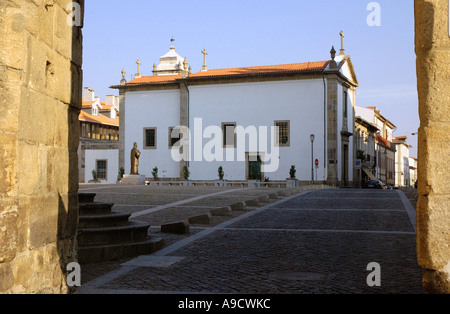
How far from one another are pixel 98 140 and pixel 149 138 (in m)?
11.9

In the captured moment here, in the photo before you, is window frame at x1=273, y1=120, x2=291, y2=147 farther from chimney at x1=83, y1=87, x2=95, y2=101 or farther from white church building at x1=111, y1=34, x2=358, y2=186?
chimney at x1=83, y1=87, x2=95, y2=101

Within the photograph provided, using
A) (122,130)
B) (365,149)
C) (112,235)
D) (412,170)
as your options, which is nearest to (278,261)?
(112,235)

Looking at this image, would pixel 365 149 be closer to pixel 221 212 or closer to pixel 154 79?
pixel 154 79

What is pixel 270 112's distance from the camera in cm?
4316

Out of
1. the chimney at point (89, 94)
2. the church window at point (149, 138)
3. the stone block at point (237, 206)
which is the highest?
the chimney at point (89, 94)

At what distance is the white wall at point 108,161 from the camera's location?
49.0m

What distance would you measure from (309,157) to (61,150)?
36.7 meters

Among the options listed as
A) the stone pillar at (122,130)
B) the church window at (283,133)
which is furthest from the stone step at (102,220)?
the stone pillar at (122,130)

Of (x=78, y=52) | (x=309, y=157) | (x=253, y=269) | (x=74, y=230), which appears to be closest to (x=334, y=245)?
(x=253, y=269)

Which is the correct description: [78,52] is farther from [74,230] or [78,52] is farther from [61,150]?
[74,230]

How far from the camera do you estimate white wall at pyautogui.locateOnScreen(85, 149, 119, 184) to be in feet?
161

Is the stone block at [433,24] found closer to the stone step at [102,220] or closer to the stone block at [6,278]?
the stone block at [6,278]

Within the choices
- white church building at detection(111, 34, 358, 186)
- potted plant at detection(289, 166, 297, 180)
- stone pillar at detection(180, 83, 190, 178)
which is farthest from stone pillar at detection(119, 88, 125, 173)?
potted plant at detection(289, 166, 297, 180)

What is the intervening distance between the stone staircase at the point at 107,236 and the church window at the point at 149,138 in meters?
38.3
